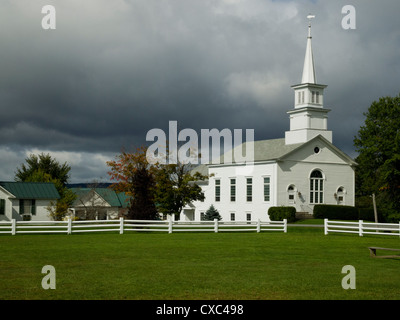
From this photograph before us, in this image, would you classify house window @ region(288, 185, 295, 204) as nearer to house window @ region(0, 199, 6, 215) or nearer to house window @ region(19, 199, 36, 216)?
house window @ region(19, 199, 36, 216)

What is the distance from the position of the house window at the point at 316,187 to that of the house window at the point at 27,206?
94.6ft

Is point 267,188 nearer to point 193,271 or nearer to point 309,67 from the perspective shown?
point 309,67

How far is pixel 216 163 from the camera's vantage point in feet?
208

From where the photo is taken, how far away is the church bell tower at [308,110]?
5897 centimetres

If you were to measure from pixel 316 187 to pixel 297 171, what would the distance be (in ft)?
9.64

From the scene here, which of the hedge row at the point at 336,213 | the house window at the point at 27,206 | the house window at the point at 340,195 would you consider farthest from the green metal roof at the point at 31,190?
the house window at the point at 340,195

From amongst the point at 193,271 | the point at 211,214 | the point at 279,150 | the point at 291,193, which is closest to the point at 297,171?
the point at 291,193

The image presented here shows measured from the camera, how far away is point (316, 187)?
5838 cm

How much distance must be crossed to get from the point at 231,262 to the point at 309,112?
4069cm

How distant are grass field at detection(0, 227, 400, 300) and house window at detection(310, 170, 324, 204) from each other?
29420mm

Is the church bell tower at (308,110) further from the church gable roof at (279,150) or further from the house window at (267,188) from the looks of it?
the house window at (267,188)
